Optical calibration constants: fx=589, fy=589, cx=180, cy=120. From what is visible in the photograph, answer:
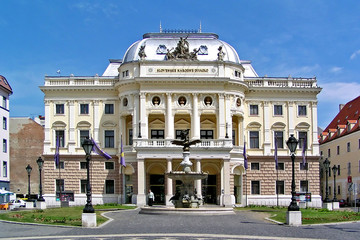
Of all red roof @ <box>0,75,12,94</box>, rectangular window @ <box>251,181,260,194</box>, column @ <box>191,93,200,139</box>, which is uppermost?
red roof @ <box>0,75,12,94</box>

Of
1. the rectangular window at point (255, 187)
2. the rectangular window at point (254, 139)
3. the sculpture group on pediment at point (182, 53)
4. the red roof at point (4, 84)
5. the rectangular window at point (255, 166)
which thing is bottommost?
the rectangular window at point (255, 187)

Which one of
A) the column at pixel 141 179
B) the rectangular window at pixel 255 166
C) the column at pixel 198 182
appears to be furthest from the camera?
the rectangular window at pixel 255 166

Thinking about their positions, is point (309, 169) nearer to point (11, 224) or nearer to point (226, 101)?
point (226, 101)

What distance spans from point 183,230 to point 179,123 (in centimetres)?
3960

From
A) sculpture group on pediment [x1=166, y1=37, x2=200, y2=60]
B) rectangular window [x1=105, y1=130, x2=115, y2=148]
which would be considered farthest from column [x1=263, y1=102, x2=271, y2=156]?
rectangular window [x1=105, y1=130, x2=115, y2=148]

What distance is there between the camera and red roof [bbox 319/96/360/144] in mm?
81062

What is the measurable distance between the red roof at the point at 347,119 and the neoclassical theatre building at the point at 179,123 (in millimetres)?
12816

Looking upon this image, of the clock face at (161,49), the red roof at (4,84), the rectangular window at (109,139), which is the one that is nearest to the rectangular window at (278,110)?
the clock face at (161,49)

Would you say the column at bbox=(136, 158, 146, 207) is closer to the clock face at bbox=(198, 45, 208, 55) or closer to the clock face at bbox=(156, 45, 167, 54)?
the clock face at bbox=(156, 45, 167, 54)

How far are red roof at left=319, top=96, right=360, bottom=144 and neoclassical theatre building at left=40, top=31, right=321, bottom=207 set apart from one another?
1282 cm

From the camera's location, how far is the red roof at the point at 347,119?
3191 inches

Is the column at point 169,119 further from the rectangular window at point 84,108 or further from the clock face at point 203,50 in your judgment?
the rectangular window at point 84,108

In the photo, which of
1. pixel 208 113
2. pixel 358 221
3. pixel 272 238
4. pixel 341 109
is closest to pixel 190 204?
pixel 358 221

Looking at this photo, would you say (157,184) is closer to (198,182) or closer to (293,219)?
(198,182)
